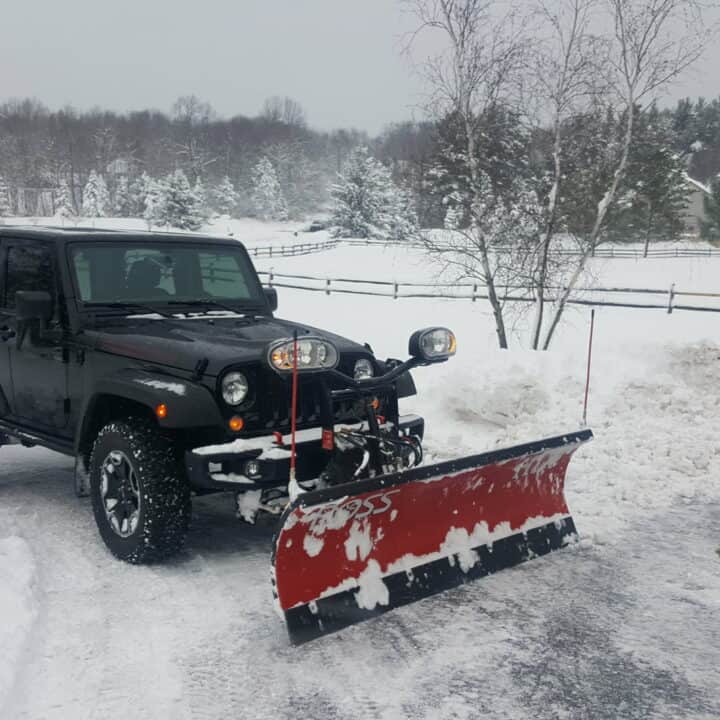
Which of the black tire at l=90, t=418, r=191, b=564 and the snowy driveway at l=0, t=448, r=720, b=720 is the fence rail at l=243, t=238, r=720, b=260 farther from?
the black tire at l=90, t=418, r=191, b=564

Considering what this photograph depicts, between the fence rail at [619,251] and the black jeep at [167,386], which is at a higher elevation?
the black jeep at [167,386]

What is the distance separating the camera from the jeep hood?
4391 mm

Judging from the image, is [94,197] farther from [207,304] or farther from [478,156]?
[207,304]

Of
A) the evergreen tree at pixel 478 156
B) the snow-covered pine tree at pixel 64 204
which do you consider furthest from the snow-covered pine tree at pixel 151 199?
the evergreen tree at pixel 478 156

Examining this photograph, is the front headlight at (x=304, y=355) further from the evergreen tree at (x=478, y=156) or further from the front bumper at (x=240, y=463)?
the evergreen tree at (x=478, y=156)

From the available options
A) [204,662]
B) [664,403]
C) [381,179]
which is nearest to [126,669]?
Answer: [204,662]

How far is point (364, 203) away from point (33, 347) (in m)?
60.3

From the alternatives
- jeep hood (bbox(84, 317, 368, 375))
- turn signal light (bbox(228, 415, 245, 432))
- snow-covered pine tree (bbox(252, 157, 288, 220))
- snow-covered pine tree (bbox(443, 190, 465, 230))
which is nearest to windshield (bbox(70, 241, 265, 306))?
jeep hood (bbox(84, 317, 368, 375))

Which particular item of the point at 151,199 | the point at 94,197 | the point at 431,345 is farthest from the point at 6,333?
the point at 94,197

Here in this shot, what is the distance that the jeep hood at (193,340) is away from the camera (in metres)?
4.39

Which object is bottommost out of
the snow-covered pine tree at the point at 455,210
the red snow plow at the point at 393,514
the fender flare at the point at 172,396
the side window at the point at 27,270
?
the red snow plow at the point at 393,514

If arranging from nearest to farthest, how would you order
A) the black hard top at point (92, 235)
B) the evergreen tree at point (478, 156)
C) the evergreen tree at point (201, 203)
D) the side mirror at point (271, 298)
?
the black hard top at point (92, 235), the side mirror at point (271, 298), the evergreen tree at point (478, 156), the evergreen tree at point (201, 203)

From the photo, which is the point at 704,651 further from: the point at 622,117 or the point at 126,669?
the point at 622,117

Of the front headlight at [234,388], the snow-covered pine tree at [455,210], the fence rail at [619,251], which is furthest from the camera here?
the fence rail at [619,251]
